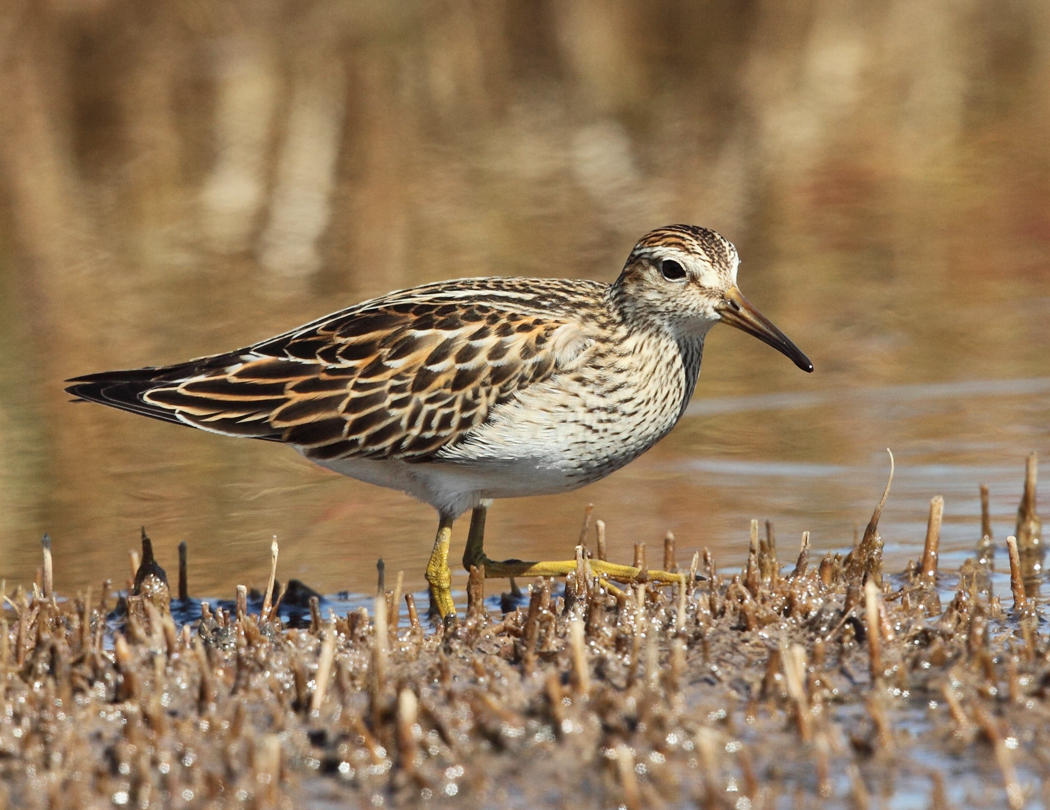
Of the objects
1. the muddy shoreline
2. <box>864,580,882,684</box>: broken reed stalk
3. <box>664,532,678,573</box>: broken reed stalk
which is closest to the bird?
<box>664,532,678,573</box>: broken reed stalk

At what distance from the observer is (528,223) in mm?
15258

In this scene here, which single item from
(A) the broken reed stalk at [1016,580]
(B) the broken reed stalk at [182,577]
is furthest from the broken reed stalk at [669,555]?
(B) the broken reed stalk at [182,577]

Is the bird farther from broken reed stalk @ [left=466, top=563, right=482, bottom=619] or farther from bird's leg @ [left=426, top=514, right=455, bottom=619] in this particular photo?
broken reed stalk @ [left=466, top=563, right=482, bottom=619]

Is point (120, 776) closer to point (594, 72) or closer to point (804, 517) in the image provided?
point (804, 517)

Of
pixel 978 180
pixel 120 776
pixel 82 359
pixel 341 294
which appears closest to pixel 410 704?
pixel 120 776

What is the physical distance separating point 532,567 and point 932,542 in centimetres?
181

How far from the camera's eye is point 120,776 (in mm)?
5633

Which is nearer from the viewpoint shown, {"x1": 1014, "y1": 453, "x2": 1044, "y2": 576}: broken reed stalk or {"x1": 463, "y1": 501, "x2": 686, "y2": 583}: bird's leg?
{"x1": 463, "y1": 501, "x2": 686, "y2": 583}: bird's leg

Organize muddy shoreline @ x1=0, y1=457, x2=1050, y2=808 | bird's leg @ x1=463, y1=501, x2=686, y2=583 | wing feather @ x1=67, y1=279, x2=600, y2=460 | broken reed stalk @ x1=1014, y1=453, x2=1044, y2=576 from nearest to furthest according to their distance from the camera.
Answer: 1. muddy shoreline @ x1=0, y1=457, x2=1050, y2=808
2. bird's leg @ x1=463, y1=501, x2=686, y2=583
3. wing feather @ x1=67, y1=279, x2=600, y2=460
4. broken reed stalk @ x1=1014, y1=453, x2=1044, y2=576

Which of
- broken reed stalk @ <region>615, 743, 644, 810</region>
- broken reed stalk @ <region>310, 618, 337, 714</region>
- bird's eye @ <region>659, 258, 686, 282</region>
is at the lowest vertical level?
broken reed stalk @ <region>615, 743, 644, 810</region>

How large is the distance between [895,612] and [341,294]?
7490mm

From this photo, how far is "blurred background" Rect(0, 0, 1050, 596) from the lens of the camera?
31.3ft

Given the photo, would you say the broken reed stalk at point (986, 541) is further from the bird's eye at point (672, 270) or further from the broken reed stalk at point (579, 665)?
the broken reed stalk at point (579, 665)

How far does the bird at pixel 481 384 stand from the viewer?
25.5ft
